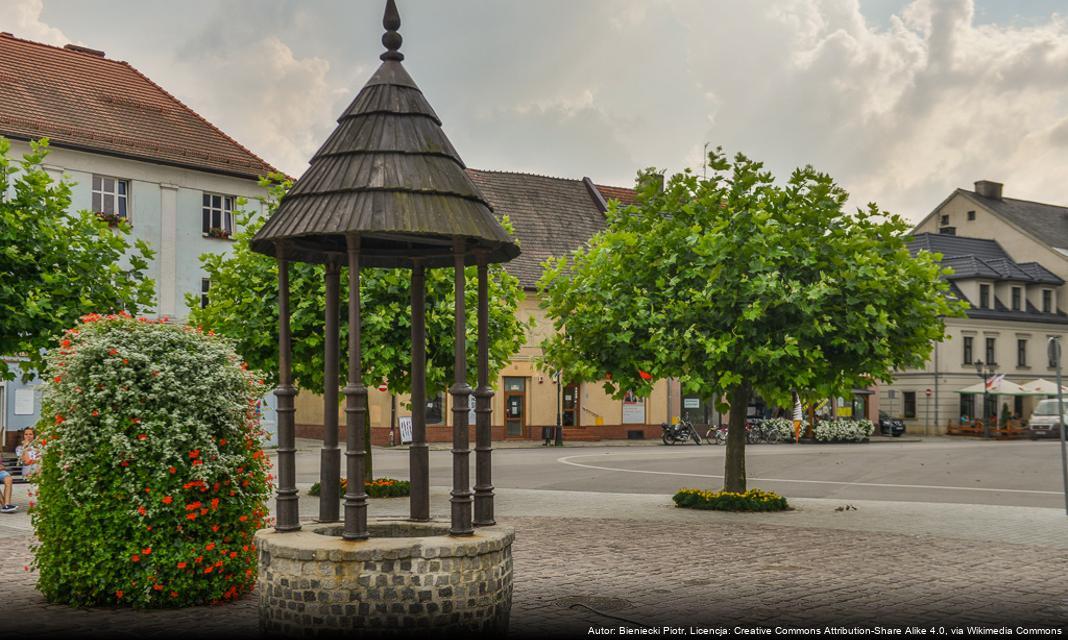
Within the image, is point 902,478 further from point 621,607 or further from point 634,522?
point 621,607

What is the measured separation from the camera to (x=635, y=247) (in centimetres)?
1752

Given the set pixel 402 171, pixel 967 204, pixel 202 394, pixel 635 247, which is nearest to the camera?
pixel 402 171

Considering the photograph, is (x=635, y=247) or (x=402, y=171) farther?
(x=635, y=247)

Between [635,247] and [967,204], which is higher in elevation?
[967,204]

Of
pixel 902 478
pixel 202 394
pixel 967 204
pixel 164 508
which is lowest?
pixel 902 478

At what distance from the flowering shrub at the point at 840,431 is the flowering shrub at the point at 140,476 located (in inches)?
1651

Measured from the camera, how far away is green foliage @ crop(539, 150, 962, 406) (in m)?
16.0

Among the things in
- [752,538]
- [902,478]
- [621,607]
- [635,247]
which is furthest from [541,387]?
[621,607]

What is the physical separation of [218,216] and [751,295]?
28072 millimetres

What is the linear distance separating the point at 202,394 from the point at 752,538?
766cm

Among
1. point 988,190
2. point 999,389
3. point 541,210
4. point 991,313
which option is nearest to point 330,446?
point 541,210

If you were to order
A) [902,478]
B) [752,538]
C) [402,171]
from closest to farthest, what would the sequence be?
[402,171]
[752,538]
[902,478]

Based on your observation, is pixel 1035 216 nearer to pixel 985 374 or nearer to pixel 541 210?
pixel 985 374

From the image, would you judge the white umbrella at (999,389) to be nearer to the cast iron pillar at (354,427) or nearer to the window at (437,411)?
the window at (437,411)
